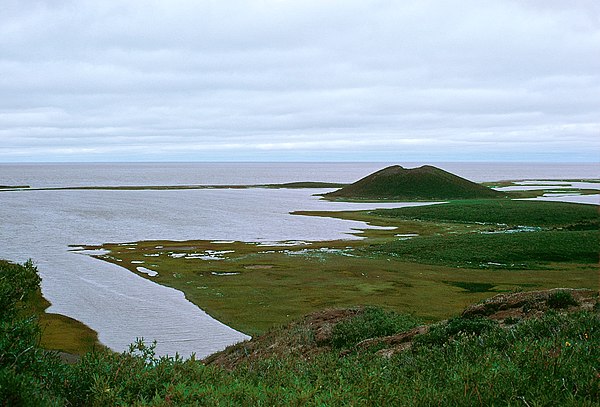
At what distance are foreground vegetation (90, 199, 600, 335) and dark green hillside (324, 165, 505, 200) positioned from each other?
2630 inches

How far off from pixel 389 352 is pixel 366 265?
3484cm

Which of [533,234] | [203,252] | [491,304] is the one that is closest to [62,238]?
[203,252]

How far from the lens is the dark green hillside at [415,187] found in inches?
5768

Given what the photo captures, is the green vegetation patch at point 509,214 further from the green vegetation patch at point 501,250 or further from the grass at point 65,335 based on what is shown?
the grass at point 65,335

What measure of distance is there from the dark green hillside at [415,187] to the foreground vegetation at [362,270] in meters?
66.8

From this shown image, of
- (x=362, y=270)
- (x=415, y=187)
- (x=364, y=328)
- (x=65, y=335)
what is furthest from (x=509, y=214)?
(x=364, y=328)

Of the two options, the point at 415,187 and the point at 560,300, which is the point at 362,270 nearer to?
the point at 560,300

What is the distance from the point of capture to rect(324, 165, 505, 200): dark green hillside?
14650 cm

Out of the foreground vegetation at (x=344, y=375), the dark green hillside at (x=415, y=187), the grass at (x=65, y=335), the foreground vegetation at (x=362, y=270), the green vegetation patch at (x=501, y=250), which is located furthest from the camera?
the dark green hillside at (x=415, y=187)

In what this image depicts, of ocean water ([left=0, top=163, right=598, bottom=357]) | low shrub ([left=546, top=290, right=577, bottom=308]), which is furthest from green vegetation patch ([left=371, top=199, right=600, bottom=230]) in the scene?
low shrub ([left=546, top=290, right=577, bottom=308])

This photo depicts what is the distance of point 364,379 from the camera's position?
10.7m

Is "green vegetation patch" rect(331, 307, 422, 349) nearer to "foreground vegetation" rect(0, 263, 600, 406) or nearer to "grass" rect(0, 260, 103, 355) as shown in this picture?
"foreground vegetation" rect(0, 263, 600, 406)

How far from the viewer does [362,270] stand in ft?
164

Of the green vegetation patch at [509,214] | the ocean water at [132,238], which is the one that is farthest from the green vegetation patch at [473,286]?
the green vegetation patch at [509,214]
